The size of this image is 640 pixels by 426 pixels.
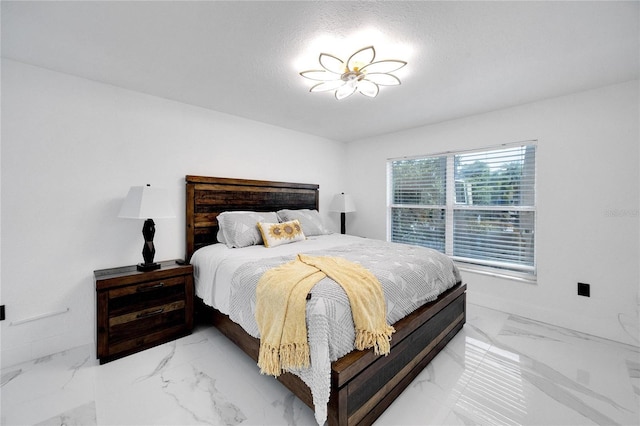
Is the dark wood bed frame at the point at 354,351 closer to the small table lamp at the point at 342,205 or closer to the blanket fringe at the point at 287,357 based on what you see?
the blanket fringe at the point at 287,357

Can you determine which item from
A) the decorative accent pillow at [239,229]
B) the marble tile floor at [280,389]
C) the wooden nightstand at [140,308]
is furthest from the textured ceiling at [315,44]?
the marble tile floor at [280,389]

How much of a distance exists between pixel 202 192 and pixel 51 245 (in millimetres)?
1274

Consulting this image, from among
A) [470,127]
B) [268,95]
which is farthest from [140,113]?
[470,127]

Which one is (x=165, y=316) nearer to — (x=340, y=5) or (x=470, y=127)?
(x=340, y=5)

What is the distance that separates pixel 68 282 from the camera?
2.25m

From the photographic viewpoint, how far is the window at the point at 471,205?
9.87 feet

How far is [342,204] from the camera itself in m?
4.25

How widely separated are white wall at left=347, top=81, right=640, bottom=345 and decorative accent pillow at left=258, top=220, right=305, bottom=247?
228 cm

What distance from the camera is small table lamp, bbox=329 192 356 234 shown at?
4238 millimetres

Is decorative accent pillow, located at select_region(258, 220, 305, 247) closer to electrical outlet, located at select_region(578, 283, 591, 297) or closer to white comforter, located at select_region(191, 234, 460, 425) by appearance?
white comforter, located at select_region(191, 234, 460, 425)

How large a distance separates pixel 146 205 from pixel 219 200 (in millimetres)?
915

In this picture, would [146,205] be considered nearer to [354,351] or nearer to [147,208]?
[147,208]

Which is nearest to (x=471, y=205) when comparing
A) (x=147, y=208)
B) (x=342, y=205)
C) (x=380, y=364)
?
(x=342, y=205)

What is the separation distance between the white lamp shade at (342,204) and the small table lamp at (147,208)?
98.6 inches
